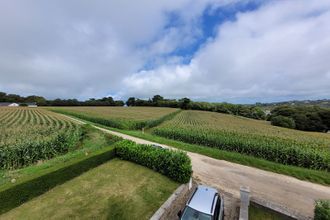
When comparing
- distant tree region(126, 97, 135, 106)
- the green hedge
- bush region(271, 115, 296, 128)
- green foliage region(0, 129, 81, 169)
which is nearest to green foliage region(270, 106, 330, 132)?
bush region(271, 115, 296, 128)

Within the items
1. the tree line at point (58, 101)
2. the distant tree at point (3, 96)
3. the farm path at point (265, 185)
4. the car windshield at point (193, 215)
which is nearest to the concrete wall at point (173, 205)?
the car windshield at point (193, 215)

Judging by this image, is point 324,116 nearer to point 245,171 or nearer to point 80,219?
point 245,171

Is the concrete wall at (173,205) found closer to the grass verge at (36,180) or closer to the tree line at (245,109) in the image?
the grass verge at (36,180)

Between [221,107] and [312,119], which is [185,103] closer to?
[221,107]

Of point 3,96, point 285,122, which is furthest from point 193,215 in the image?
point 3,96

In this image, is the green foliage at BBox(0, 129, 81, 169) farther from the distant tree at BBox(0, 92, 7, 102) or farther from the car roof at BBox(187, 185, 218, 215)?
the distant tree at BBox(0, 92, 7, 102)
